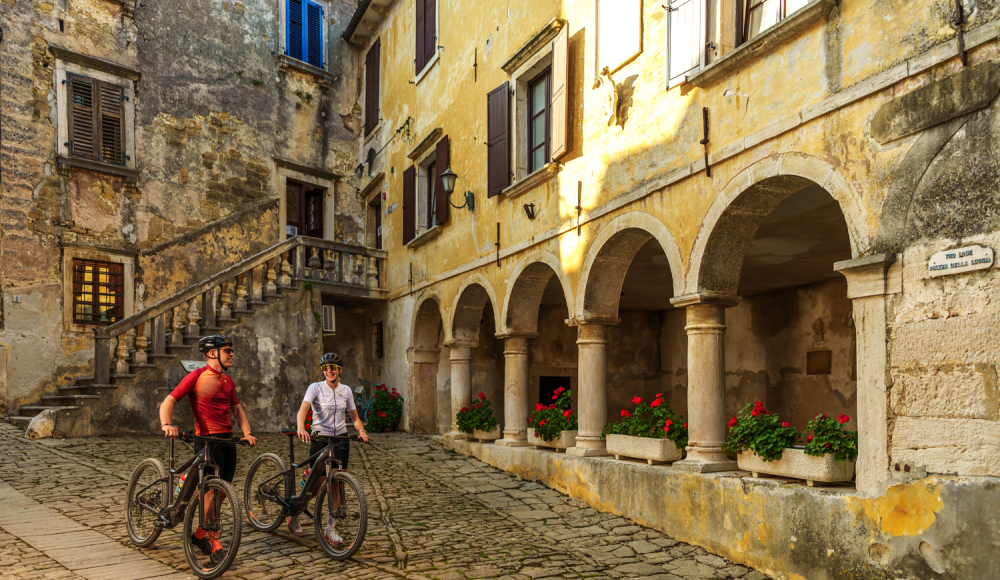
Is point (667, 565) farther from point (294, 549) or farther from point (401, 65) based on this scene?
point (401, 65)

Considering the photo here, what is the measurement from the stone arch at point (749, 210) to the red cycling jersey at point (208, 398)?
414cm

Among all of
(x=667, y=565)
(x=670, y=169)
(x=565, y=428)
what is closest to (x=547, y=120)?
(x=670, y=169)

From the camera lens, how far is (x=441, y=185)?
1288 cm

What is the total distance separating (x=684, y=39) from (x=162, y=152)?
10.7 meters

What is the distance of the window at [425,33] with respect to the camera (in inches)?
537

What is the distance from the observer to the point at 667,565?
6.07 meters

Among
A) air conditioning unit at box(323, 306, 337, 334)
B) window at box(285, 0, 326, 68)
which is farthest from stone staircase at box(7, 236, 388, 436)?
window at box(285, 0, 326, 68)

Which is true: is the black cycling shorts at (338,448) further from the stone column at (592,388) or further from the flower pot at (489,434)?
the flower pot at (489,434)

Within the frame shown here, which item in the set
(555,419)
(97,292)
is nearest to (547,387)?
(555,419)

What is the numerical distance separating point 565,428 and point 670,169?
12.0 ft

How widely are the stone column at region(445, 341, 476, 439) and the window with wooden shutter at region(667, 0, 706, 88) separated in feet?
20.7

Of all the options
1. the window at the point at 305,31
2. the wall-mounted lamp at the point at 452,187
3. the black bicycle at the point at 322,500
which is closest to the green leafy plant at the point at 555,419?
the wall-mounted lamp at the point at 452,187

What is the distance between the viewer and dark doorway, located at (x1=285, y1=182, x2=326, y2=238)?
53.3ft

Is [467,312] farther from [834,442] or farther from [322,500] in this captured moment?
[834,442]
